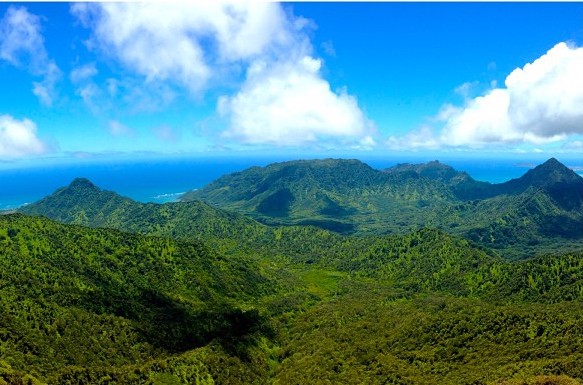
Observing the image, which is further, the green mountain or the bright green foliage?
the bright green foliage

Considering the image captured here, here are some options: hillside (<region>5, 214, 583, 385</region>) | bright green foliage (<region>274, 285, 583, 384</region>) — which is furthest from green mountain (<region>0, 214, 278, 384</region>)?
bright green foliage (<region>274, 285, 583, 384</region>)

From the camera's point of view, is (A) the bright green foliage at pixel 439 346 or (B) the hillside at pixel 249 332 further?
(A) the bright green foliage at pixel 439 346

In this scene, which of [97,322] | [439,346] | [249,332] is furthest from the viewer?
[249,332]

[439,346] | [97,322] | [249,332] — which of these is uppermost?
[97,322]

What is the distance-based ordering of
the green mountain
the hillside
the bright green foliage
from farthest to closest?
the bright green foliage, the hillside, the green mountain

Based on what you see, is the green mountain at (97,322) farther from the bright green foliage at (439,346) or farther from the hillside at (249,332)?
the bright green foliage at (439,346)

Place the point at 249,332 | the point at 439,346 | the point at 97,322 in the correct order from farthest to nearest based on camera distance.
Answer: the point at 249,332 < the point at 97,322 < the point at 439,346

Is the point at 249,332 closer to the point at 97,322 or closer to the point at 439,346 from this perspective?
the point at 97,322

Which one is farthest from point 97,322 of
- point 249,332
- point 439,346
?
point 439,346

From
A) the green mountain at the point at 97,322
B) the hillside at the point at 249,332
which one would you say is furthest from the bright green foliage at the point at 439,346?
the green mountain at the point at 97,322

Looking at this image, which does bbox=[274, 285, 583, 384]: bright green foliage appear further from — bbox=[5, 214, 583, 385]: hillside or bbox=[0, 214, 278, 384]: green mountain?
bbox=[0, 214, 278, 384]: green mountain

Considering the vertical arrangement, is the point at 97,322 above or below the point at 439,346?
above

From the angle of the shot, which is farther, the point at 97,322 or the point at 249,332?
the point at 249,332
